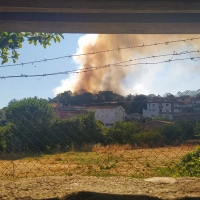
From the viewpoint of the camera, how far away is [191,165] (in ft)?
28.1

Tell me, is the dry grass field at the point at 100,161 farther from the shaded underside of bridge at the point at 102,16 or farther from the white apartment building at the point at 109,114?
Result: the shaded underside of bridge at the point at 102,16

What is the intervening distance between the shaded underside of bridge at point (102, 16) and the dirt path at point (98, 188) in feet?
6.56

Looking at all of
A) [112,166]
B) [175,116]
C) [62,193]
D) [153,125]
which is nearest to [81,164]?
[112,166]

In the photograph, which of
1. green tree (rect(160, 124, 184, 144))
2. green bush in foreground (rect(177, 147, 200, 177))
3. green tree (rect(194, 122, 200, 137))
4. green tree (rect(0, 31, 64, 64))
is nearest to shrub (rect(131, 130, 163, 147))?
green tree (rect(160, 124, 184, 144))

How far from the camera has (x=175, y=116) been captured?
9.75 metres

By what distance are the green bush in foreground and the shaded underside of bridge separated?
148 inches

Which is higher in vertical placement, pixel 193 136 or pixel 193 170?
pixel 193 136

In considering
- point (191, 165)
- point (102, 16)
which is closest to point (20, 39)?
point (102, 16)

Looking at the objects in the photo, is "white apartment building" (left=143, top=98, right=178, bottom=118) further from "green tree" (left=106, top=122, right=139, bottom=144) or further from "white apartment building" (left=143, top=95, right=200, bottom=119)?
"green tree" (left=106, top=122, right=139, bottom=144)

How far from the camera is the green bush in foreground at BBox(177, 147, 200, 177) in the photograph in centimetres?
771

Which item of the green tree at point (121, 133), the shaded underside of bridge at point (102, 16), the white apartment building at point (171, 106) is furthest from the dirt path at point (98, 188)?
the green tree at point (121, 133)

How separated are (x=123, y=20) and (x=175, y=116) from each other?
592 centimetres

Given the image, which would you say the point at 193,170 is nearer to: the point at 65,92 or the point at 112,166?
the point at 112,166

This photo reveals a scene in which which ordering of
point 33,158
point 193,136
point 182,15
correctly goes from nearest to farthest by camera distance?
point 182,15, point 193,136, point 33,158
